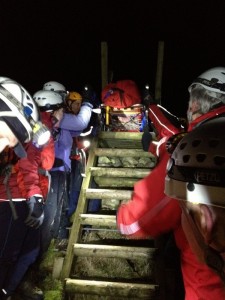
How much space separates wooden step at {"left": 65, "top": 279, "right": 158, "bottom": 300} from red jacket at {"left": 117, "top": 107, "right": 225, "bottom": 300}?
133 cm

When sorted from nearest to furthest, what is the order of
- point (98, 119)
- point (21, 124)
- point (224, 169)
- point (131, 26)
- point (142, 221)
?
point (224, 169) < point (142, 221) < point (21, 124) < point (98, 119) < point (131, 26)

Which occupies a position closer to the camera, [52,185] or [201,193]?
[201,193]

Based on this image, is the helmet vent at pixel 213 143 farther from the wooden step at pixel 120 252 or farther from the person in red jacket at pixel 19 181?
the wooden step at pixel 120 252

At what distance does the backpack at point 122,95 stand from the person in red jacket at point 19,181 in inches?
107

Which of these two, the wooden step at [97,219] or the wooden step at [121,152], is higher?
the wooden step at [121,152]

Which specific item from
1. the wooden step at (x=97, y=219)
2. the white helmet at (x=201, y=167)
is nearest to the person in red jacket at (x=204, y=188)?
the white helmet at (x=201, y=167)

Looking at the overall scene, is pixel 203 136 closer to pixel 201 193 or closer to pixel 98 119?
pixel 201 193

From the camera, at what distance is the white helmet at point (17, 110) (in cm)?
223

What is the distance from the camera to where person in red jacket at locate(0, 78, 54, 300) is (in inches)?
90.0

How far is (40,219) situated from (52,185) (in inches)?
42.5

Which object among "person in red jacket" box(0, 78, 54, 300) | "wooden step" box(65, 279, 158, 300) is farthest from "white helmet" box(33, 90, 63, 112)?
"wooden step" box(65, 279, 158, 300)

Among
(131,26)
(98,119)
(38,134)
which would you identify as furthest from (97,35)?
(38,134)

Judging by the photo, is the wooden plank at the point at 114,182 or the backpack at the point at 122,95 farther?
the backpack at the point at 122,95

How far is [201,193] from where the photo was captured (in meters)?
1.25
